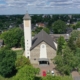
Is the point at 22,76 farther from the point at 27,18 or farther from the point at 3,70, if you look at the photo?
the point at 27,18

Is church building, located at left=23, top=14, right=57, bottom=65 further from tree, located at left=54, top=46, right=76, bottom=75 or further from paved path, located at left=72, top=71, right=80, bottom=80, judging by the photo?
paved path, located at left=72, top=71, right=80, bottom=80

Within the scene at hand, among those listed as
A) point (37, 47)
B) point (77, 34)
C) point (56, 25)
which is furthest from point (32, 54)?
point (56, 25)

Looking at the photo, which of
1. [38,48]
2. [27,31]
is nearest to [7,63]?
[38,48]

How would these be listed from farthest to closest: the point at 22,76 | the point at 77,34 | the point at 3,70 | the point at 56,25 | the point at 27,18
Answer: the point at 56,25
the point at 77,34
the point at 27,18
the point at 3,70
the point at 22,76

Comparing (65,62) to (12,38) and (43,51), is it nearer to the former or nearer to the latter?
(43,51)

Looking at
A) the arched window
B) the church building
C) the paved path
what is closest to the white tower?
the church building

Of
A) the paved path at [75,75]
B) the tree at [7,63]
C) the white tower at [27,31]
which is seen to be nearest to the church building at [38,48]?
the white tower at [27,31]

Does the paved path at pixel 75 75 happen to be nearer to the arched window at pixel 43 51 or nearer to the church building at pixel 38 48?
the church building at pixel 38 48

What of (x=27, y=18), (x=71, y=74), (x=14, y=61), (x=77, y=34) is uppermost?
(x=27, y=18)
